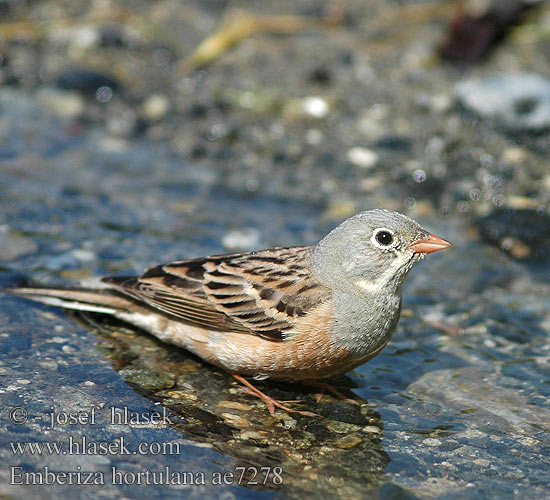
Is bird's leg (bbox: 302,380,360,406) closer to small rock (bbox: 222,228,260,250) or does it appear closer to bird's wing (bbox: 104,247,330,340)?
bird's wing (bbox: 104,247,330,340)

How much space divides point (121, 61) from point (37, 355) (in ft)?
21.4

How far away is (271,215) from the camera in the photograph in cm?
846

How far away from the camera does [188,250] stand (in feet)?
24.6

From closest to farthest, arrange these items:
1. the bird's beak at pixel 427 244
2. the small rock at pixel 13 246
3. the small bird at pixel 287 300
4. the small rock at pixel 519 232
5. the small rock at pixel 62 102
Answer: the small bird at pixel 287 300, the bird's beak at pixel 427 244, the small rock at pixel 13 246, the small rock at pixel 519 232, the small rock at pixel 62 102

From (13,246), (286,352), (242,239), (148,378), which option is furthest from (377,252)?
(13,246)

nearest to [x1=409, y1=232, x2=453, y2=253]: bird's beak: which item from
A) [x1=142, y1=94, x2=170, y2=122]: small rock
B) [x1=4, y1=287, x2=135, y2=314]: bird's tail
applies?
[x1=4, y1=287, x2=135, y2=314]: bird's tail

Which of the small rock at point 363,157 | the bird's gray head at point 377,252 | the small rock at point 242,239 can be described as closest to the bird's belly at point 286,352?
the bird's gray head at point 377,252

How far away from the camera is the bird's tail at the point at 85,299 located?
238 inches

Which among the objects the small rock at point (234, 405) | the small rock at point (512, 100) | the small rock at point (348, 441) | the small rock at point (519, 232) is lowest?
the small rock at point (348, 441)

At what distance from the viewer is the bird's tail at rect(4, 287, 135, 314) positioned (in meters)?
6.05

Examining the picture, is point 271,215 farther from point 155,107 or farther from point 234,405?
point 234,405

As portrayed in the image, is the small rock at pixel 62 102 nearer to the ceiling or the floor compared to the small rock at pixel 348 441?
nearer to the ceiling

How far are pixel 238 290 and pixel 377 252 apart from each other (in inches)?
40.9

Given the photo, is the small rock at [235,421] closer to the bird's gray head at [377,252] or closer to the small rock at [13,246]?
the bird's gray head at [377,252]
